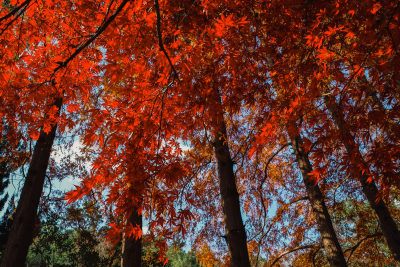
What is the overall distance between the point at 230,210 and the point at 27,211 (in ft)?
12.8

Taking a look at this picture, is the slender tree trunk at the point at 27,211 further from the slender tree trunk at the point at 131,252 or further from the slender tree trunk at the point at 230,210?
the slender tree trunk at the point at 230,210

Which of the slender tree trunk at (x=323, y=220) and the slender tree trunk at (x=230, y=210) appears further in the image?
the slender tree trunk at (x=323, y=220)

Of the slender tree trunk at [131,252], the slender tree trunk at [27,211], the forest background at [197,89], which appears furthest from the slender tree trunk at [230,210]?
the slender tree trunk at [27,211]

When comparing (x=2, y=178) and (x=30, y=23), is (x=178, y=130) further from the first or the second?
(x=2, y=178)

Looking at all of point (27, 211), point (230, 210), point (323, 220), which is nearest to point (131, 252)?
point (230, 210)

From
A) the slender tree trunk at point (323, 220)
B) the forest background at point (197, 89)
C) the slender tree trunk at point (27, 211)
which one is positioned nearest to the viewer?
the forest background at point (197, 89)

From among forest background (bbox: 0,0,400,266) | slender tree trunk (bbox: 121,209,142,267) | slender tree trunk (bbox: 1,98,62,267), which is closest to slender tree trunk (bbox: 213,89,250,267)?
forest background (bbox: 0,0,400,266)

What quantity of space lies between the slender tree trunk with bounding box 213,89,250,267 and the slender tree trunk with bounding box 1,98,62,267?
12.1 feet

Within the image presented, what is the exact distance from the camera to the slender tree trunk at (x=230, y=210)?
3469mm

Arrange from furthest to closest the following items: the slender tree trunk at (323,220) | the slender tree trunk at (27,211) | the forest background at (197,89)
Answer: the slender tree trunk at (323,220), the slender tree trunk at (27,211), the forest background at (197,89)

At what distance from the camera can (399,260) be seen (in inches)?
193

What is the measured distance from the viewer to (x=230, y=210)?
12.3 feet

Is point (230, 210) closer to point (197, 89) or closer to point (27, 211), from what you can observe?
point (197, 89)

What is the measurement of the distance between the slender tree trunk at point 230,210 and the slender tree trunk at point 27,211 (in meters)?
3.70
